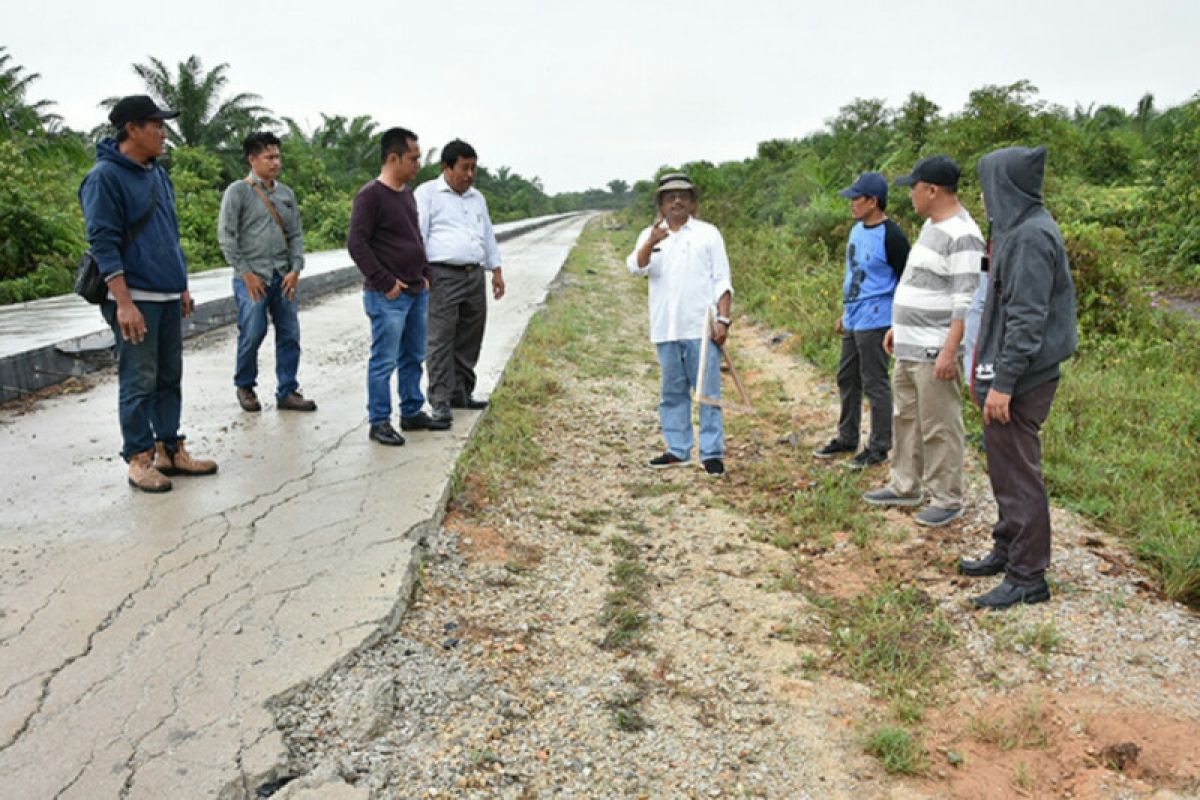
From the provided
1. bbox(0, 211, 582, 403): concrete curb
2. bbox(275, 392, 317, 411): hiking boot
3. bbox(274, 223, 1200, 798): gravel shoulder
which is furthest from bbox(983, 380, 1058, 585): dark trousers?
bbox(0, 211, 582, 403): concrete curb

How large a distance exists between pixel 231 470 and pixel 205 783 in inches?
106

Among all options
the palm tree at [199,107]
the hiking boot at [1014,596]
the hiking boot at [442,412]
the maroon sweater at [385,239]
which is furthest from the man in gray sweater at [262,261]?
the palm tree at [199,107]

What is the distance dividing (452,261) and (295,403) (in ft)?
4.94

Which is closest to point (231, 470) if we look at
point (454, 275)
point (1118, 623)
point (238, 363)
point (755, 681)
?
point (238, 363)

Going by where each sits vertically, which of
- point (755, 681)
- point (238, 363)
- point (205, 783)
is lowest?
point (755, 681)

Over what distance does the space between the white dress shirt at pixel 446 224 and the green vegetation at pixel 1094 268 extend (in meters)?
2.51

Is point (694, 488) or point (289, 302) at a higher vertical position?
point (289, 302)

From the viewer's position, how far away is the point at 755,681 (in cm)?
320

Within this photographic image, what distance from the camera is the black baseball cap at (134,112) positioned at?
13.4 ft

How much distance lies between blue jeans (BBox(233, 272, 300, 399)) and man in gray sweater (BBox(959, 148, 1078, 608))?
14.2 ft

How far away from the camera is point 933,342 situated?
169 inches

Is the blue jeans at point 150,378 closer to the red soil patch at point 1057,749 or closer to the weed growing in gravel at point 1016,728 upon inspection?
the red soil patch at point 1057,749

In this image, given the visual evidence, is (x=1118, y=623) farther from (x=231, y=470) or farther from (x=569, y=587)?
(x=231, y=470)

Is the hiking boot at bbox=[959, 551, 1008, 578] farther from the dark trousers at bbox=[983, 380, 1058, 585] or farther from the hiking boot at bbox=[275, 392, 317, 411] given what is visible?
the hiking boot at bbox=[275, 392, 317, 411]
